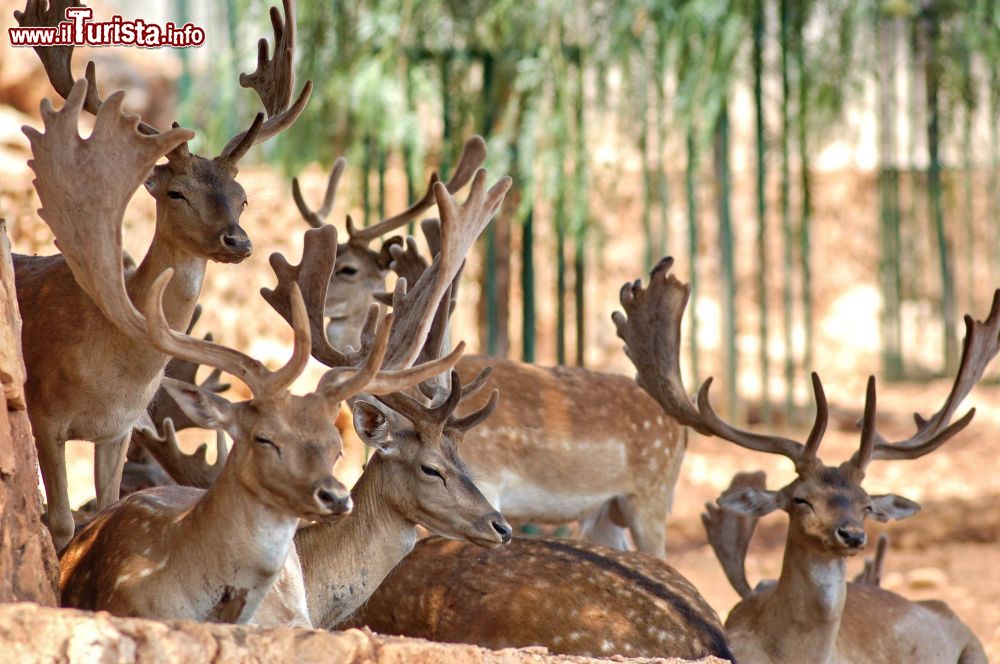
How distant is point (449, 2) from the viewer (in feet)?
34.4

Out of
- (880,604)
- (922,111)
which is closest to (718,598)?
(880,604)

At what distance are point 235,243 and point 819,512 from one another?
96.1 inches

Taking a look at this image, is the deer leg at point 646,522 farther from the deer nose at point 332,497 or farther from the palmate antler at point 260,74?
the deer nose at point 332,497

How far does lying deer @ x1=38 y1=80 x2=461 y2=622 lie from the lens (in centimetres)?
358

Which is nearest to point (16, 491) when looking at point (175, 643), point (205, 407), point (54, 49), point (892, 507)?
point (205, 407)

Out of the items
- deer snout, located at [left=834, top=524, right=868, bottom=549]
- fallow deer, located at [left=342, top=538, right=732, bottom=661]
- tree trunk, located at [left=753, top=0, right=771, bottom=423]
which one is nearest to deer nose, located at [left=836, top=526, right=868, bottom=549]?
deer snout, located at [left=834, top=524, right=868, bottom=549]

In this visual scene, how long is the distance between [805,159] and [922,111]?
4646 mm

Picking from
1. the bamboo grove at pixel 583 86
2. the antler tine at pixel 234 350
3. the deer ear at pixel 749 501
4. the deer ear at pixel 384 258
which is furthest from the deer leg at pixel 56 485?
the bamboo grove at pixel 583 86

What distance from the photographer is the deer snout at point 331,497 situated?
348 centimetres

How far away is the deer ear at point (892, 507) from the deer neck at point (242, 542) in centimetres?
282

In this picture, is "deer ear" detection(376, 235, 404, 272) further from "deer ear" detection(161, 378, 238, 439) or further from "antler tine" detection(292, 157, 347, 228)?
"deer ear" detection(161, 378, 238, 439)

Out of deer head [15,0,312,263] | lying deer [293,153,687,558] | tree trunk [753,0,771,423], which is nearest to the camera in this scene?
deer head [15,0,312,263]

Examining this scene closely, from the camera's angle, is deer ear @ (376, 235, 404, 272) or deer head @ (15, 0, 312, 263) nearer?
deer head @ (15, 0, 312, 263)

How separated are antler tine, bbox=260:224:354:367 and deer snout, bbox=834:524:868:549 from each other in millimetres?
1903
